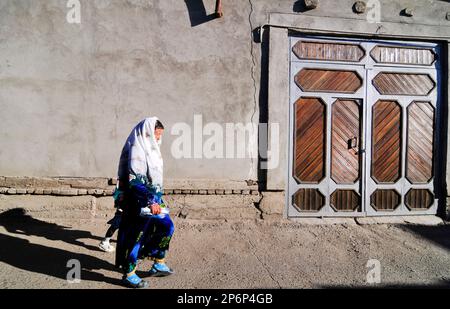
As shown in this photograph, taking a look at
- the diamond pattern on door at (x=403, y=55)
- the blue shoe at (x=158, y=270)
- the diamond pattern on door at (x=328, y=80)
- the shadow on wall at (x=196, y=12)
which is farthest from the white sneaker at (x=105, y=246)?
the diamond pattern on door at (x=403, y=55)

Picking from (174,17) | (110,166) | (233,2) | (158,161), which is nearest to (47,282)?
(158,161)

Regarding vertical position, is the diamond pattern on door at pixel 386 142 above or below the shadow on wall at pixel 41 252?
above

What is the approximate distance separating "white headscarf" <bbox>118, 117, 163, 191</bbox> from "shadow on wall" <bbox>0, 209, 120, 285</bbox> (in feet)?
3.69

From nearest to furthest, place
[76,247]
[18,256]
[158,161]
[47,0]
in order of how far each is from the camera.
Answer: [158,161], [18,256], [76,247], [47,0]

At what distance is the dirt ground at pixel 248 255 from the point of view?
10.7 ft

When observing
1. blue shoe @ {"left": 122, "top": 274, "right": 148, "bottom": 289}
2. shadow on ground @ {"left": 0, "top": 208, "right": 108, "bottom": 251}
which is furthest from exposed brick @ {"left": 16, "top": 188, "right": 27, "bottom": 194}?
blue shoe @ {"left": 122, "top": 274, "right": 148, "bottom": 289}

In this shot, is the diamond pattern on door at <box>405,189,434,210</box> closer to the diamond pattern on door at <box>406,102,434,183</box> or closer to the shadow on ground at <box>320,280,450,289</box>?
the diamond pattern on door at <box>406,102,434,183</box>

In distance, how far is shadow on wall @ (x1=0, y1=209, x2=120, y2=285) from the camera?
3.31 meters

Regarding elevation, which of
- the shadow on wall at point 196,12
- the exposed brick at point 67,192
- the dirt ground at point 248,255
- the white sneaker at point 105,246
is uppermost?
the shadow on wall at point 196,12

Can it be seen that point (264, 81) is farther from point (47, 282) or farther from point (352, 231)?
point (47, 282)

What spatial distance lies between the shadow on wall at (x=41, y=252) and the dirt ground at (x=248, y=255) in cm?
1

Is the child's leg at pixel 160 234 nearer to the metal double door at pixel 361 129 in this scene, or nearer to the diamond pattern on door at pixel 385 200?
the metal double door at pixel 361 129

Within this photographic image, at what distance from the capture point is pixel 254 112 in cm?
498
